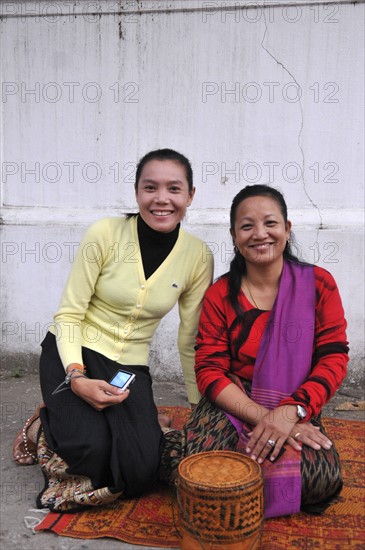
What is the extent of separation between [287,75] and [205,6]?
0.78 meters

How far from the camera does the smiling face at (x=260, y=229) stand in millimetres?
2680

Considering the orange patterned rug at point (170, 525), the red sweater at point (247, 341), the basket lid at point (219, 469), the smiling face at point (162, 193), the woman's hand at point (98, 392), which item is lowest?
the orange patterned rug at point (170, 525)

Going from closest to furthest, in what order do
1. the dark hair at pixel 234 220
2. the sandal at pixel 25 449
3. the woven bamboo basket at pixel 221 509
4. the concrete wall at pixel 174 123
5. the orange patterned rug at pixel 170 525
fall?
1. the woven bamboo basket at pixel 221 509
2. the orange patterned rug at pixel 170 525
3. the dark hair at pixel 234 220
4. the sandal at pixel 25 449
5. the concrete wall at pixel 174 123

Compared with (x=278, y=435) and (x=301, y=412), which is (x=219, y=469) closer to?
(x=278, y=435)

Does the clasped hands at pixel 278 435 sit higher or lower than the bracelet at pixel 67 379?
lower

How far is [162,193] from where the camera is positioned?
274 cm

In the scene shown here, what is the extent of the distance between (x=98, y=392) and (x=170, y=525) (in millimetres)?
629

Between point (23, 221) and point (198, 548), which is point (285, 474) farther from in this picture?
point (23, 221)

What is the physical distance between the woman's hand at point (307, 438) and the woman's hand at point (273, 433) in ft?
0.04

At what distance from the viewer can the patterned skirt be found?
2502 mm

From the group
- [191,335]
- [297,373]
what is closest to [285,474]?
Result: [297,373]

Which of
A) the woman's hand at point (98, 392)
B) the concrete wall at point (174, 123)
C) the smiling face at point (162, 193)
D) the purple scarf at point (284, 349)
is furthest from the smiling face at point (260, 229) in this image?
the concrete wall at point (174, 123)

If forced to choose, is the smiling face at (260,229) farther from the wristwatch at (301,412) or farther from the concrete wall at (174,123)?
the concrete wall at (174,123)

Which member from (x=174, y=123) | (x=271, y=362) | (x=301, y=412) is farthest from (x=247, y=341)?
(x=174, y=123)
